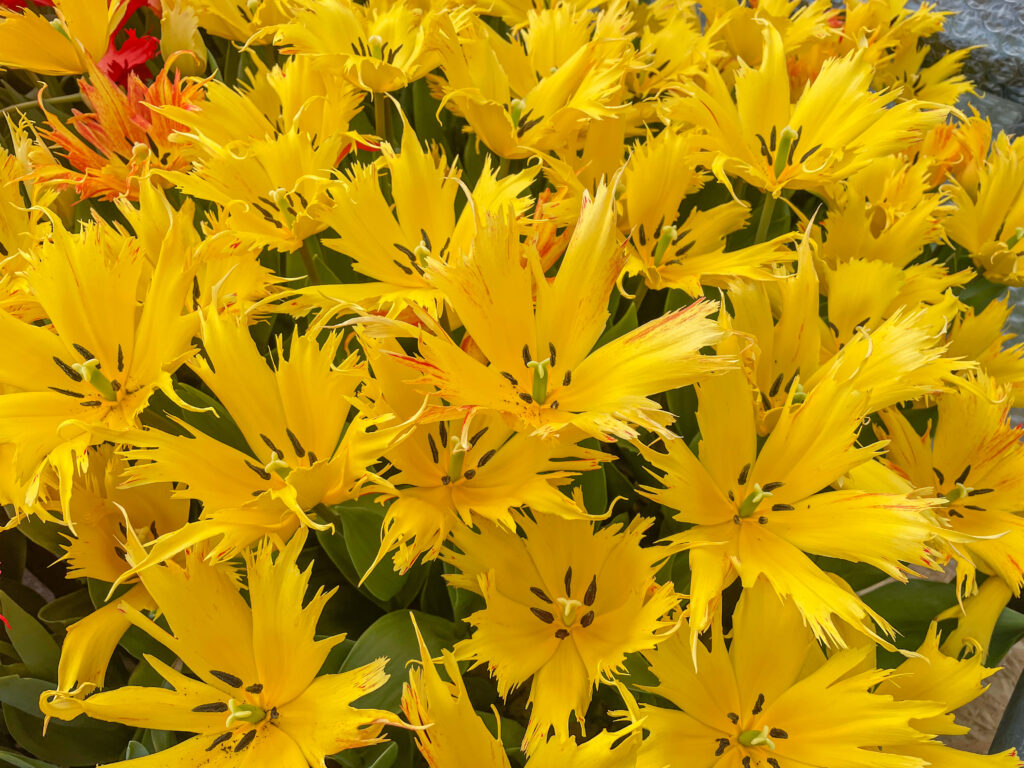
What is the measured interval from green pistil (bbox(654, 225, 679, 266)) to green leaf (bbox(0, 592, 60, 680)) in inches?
17.7

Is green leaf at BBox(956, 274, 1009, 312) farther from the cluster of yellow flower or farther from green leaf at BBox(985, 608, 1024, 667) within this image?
→ green leaf at BBox(985, 608, 1024, 667)

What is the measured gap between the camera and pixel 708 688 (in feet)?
1.35

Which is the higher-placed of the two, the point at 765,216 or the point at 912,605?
the point at 765,216

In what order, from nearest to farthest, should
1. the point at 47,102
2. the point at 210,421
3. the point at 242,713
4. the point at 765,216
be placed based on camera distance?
1. the point at 242,713
2. the point at 210,421
3. the point at 765,216
4. the point at 47,102

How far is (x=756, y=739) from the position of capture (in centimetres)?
39

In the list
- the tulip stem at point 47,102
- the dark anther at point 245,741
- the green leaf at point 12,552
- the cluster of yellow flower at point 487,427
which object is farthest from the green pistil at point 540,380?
the tulip stem at point 47,102

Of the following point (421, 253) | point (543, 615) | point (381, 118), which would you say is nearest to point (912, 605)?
point (543, 615)

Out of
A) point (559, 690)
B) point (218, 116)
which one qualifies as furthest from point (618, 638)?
point (218, 116)

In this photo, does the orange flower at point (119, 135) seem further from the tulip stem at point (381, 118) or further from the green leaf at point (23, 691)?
the green leaf at point (23, 691)

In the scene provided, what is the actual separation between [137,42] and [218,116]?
0.19 m

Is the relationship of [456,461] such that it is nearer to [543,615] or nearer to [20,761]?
[543,615]

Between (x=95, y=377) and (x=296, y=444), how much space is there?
0.34 ft

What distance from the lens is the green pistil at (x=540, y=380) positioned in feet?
1.19

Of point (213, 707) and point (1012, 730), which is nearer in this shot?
point (213, 707)
